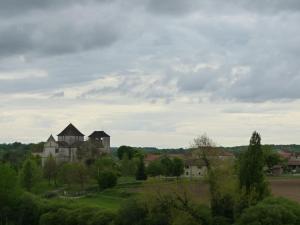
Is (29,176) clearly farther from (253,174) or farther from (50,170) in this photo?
(253,174)

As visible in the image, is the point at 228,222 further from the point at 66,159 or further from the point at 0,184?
the point at 66,159

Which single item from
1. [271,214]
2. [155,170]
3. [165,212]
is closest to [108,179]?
[155,170]

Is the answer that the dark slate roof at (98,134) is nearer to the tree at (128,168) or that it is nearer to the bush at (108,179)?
the tree at (128,168)

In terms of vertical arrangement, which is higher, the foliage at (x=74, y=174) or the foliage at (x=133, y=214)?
the foliage at (x=74, y=174)

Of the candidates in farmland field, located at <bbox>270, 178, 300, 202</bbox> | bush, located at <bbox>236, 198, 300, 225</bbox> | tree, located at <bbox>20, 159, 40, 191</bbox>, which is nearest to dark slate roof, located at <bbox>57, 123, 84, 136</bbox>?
tree, located at <bbox>20, 159, 40, 191</bbox>

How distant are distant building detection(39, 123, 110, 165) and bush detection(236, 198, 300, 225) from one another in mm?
106635

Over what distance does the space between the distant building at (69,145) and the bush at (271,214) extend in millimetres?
106635

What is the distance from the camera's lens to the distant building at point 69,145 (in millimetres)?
160025

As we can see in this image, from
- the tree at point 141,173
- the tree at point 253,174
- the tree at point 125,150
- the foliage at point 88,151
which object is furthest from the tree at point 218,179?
the tree at point 125,150

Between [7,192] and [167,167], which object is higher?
[167,167]

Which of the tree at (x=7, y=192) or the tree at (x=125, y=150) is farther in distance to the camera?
the tree at (x=125, y=150)

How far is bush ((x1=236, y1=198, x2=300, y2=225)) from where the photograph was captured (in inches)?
1969

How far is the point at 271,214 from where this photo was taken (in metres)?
49.9

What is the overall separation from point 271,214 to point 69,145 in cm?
11931
